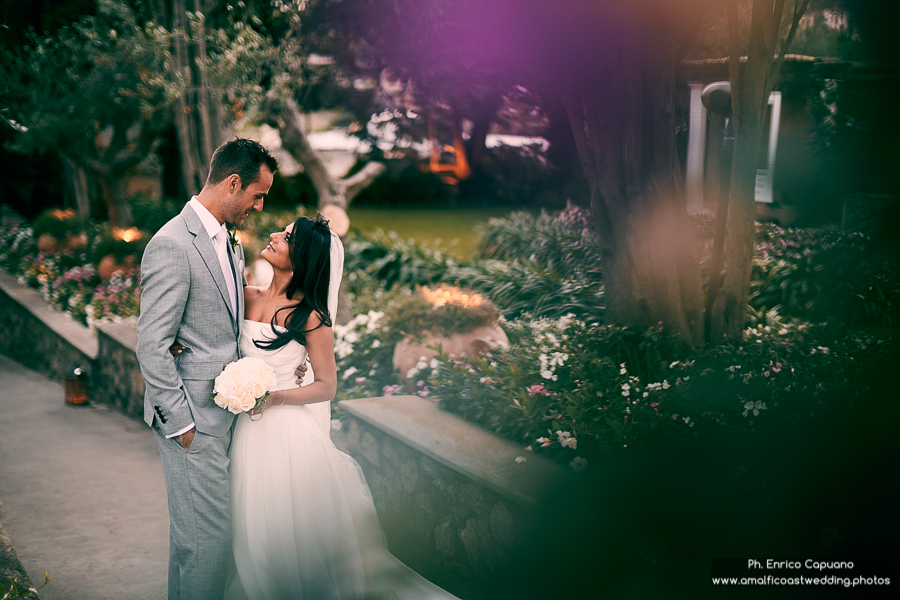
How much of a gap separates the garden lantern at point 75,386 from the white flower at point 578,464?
488 cm

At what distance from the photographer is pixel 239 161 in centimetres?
277

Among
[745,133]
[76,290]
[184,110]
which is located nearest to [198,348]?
[745,133]

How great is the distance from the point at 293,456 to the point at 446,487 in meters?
1.04

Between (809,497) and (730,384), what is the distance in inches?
27.6

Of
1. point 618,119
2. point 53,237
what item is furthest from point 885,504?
point 53,237

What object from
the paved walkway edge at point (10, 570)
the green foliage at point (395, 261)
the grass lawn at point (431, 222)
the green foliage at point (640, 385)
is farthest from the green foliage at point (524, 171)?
the paved walkway edge at point (10, 570)

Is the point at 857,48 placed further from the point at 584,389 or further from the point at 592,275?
the point at 584,389

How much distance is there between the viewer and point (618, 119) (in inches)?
182

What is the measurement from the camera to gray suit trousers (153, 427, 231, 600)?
2.74 meters

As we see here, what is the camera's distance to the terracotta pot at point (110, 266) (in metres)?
9.12

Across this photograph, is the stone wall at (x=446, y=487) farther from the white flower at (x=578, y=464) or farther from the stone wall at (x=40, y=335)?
the stone wall at (x=40, y=335)

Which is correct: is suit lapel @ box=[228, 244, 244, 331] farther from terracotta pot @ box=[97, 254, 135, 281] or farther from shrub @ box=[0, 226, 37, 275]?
shrub @ box=[0, 226, 37, 275]

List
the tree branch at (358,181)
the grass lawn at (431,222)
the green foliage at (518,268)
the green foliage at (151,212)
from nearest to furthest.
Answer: the green foliage at (518,268)
the tree branch at (358,181)
the green foliage at (151,212)
the grass lawn at (431,222)

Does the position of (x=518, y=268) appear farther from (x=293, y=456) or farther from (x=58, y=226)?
(x=58, y=226)
